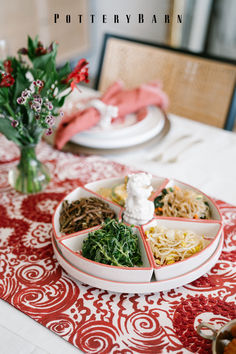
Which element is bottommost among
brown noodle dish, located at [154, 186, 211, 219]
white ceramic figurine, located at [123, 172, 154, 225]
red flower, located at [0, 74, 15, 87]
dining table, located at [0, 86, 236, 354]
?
dining table, located at [0, 86, 236, 354]

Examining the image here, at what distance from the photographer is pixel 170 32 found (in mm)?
3479

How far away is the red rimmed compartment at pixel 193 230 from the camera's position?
82cm

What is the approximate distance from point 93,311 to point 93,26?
14.7 feet

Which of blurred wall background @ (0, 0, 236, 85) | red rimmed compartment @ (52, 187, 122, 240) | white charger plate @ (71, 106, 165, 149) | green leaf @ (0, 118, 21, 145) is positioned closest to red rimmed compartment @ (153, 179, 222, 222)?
red rimmed compartment @ (52, 187, 122, 240)

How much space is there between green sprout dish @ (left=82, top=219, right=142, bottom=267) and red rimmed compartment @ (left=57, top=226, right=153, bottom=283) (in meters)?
0.02

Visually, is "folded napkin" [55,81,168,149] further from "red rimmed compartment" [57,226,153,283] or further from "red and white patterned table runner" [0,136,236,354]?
"red rimmed compartment" [57,226,153,283]

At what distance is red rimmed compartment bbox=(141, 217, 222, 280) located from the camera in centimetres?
82

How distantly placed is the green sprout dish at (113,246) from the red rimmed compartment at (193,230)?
44mm

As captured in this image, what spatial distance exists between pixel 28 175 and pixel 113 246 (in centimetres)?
50

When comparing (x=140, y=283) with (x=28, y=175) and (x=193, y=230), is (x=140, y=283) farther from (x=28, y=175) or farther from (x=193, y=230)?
(x=28, y=175)

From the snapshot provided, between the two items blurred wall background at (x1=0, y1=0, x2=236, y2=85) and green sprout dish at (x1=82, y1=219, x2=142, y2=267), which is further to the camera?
blurred wall background at (x1=0, y1=0, x2=236, y2=85)

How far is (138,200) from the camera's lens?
3.04ft

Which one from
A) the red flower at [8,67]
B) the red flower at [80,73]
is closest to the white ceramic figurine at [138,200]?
the red flower at [80,73]

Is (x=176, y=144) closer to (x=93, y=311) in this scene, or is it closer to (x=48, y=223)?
(x=48, y=223)
